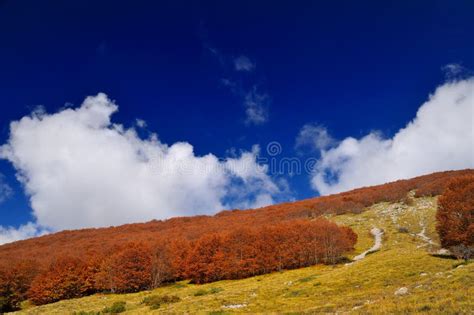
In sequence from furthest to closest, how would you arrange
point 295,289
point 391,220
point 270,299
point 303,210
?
point 303,210 < point 391,220 < point 295,289 < point 270,299

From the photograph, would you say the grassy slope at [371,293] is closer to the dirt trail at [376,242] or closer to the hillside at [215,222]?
the dirt trail at [376,242]

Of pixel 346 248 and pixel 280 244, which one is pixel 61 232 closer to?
pixel 280 244

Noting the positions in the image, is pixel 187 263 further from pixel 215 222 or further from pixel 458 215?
pixel 458 215

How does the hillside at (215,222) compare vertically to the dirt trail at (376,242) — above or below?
above

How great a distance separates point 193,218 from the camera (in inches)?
4616

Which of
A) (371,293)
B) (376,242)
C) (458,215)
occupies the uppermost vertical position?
(458,215)

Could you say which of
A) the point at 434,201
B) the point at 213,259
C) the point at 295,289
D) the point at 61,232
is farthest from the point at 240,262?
the point at 61,232

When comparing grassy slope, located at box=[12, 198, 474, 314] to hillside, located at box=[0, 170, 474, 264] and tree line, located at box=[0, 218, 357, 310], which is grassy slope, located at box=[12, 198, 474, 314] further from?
hillside, located at box=[0, 170, 474, 264]

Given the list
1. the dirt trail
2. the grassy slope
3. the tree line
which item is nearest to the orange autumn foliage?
the grassy slope

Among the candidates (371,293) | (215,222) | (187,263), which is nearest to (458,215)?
(371,293)

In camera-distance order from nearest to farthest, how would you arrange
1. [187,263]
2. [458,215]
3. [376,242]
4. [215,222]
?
[458,215] < [187,263] < [376,242] < [215,222]

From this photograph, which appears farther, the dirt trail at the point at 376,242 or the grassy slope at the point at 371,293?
the dirt trail at the point at 376,242

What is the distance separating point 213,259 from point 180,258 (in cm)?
808

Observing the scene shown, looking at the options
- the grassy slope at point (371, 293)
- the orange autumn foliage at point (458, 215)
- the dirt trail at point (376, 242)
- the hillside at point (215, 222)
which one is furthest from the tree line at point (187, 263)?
the orange autumn foliage at point (458, 215)
